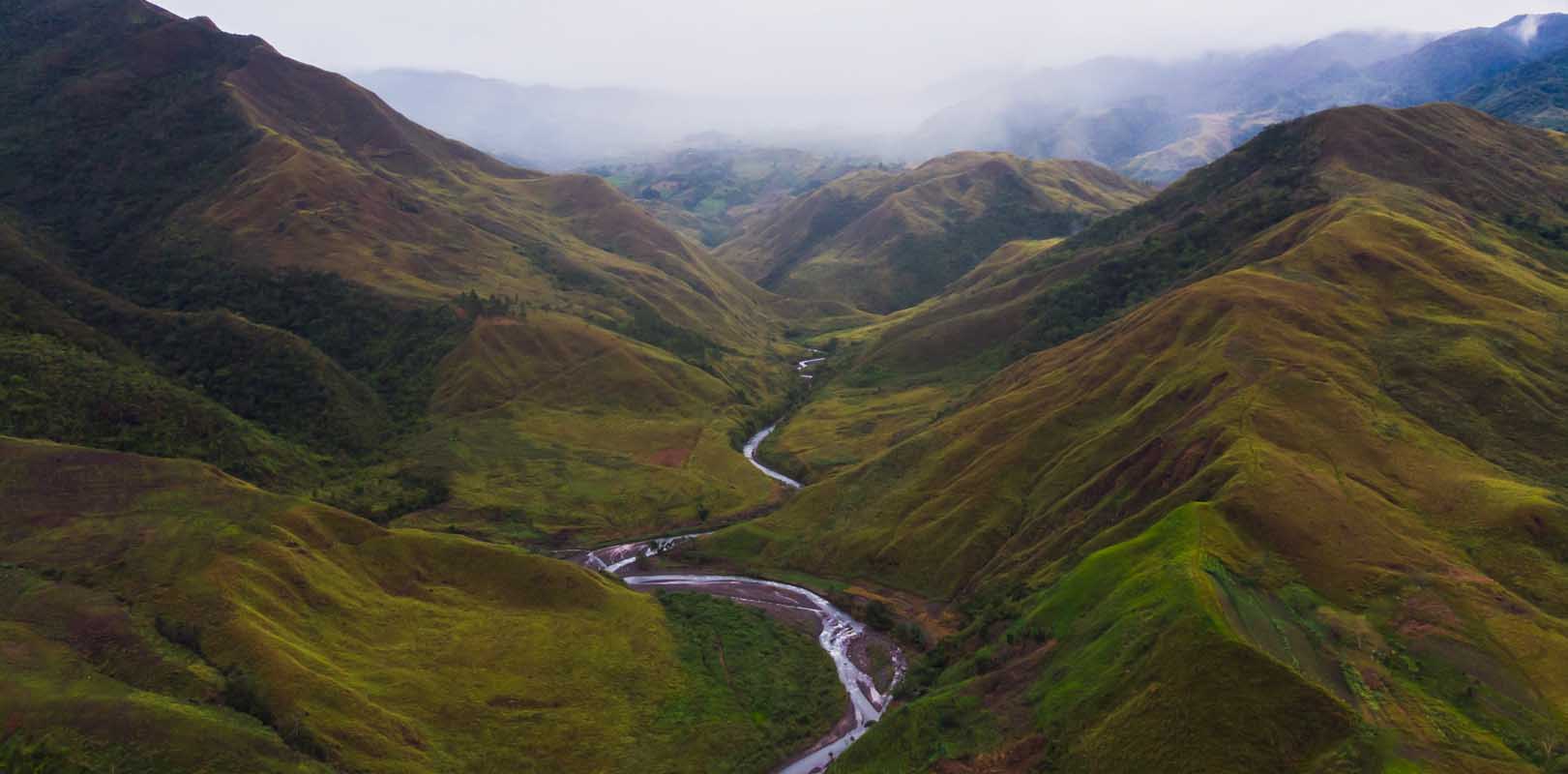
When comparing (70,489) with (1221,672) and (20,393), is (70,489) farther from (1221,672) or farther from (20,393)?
(1221,672)

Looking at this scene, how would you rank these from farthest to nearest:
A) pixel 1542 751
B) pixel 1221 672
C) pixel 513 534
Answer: pixel 513 534 → pixel 1221 672 → pixel 1542 751

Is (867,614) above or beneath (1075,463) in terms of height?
beneath

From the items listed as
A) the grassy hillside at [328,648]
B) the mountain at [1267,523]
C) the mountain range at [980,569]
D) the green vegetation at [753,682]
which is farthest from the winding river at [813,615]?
the mountain at [1267,523]

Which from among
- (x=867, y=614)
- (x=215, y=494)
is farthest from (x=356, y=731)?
(x=867, y=614)

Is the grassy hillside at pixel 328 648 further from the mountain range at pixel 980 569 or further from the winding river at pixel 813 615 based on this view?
the winding river at pixel 813 615

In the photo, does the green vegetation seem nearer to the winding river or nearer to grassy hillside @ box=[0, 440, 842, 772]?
grassy hillside @ box=[0, 440, 842, 772]

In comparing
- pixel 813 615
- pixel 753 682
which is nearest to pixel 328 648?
pixel 753 682

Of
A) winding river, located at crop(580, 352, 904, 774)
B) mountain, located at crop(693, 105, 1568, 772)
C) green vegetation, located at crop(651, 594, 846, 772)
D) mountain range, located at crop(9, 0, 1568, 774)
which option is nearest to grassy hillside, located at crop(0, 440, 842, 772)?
green vegetation, located at crop(651, 594, 846, 772)
